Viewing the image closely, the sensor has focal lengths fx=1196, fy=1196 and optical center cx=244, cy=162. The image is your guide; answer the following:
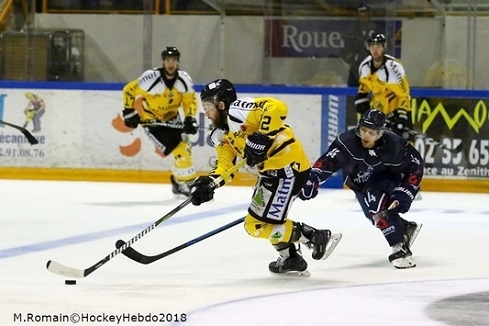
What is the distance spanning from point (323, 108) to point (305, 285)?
594 centimetres

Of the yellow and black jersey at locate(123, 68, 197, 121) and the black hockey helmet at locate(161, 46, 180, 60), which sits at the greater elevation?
the black hockey helmet at locate(161, 46, 180, 60)

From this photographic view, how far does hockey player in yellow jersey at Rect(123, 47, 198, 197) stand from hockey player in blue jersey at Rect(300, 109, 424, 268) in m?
3.89

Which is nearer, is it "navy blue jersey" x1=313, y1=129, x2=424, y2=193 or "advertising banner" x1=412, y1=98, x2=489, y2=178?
"navy blue jersey" x1=313, y1=129, x2=424, y2=193

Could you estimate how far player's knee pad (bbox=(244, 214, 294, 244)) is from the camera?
17.8ft

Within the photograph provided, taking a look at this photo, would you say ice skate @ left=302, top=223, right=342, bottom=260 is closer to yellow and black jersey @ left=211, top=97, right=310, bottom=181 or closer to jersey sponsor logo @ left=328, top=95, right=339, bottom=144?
yellow and black jersey @ left=211, top=97, right=310, bottom=181

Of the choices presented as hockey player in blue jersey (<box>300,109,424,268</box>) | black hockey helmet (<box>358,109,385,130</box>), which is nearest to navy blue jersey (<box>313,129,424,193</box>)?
hockey player in blue jersey (<box>300,109,424,268</box>)

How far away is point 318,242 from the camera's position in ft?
18.6

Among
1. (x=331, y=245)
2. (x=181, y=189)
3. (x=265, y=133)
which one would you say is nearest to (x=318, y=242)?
(x=331, y=245)

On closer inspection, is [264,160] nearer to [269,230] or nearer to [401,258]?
[269,230]

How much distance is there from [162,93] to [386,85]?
6.25ft

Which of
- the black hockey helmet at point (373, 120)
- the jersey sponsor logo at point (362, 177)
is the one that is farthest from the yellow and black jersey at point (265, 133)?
the jersey sponsor logo at point (362, 177)

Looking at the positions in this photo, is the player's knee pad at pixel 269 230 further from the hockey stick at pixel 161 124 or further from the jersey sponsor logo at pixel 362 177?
the hockey stick at pixel 161 124

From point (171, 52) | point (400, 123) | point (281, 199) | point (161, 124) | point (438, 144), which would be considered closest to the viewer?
point (281, 199)

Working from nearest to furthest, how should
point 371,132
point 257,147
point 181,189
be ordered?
point 257,147
point 371,132
point 181,189
